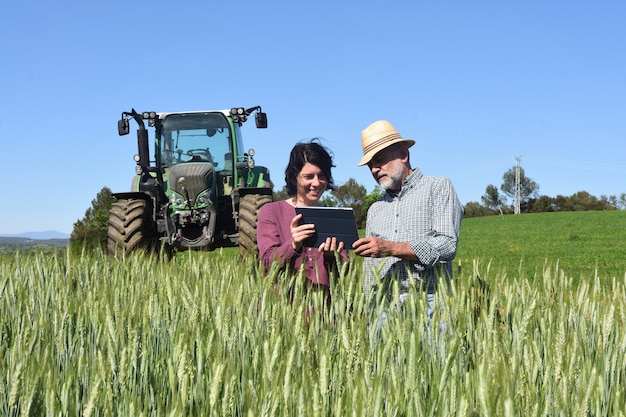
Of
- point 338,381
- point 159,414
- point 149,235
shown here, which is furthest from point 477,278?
point 149,235

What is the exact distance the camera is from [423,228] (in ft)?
9.20

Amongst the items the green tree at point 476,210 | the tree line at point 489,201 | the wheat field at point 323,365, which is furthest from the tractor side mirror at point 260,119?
the green tree at point 476,210

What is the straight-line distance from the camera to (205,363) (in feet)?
5.05

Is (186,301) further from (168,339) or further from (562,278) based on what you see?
(562,278)

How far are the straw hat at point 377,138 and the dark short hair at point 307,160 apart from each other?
0.54 ft

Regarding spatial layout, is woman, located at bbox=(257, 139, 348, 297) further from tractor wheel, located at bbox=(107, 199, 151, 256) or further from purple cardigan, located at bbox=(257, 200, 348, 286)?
tractor wheel, located at bbox=(107, 199, 151, 256)

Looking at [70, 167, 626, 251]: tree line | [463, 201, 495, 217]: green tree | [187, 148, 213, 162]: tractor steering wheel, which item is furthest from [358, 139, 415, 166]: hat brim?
[463, 201, 495, 217]: green tree

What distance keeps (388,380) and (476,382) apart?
19 centimetres

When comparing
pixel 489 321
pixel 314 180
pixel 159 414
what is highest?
pixel 314 180

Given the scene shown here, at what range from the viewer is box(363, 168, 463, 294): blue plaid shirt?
2.66m

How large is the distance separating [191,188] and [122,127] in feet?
3.85

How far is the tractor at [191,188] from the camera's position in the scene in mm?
7648

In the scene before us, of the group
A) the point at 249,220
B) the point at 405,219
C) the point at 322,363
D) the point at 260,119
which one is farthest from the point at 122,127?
the point at 322,363

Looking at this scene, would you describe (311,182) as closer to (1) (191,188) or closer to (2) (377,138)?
(2) (377,138)
